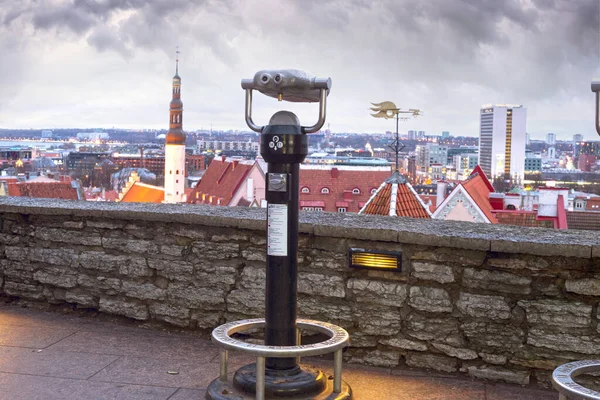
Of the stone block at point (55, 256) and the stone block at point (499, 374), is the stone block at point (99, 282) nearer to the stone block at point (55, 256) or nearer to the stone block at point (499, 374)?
the stone block at point (55, 256)

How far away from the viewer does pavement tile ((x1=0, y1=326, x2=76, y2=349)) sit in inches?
183

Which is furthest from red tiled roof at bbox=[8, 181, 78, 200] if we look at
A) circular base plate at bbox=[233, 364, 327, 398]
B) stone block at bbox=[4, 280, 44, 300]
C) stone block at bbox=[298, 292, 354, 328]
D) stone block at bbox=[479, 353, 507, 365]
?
stone block at bbox=[479, 353, 507, 365]

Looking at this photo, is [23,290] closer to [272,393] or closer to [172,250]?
[172,250]

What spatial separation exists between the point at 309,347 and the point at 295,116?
A: 3.81 ft

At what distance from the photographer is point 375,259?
169 inches

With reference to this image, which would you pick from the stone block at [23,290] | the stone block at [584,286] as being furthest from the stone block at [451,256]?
the stone block at [23,290]

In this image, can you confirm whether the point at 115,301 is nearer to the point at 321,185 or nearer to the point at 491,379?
the point at 491,379

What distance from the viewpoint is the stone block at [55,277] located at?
5.33 meters

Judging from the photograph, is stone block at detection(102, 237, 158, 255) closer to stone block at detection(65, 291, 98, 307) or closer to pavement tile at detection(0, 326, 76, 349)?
stone block at detection(65, 291, 98, 307)

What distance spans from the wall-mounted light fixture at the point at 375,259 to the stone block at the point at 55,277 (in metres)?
2.21

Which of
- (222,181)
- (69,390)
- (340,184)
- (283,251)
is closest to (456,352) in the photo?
(283,251)

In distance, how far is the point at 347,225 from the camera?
4.38 metres

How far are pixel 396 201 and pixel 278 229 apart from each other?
15.3 m

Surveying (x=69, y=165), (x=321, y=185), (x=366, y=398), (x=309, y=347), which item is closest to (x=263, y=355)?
(x=309, y=347)
